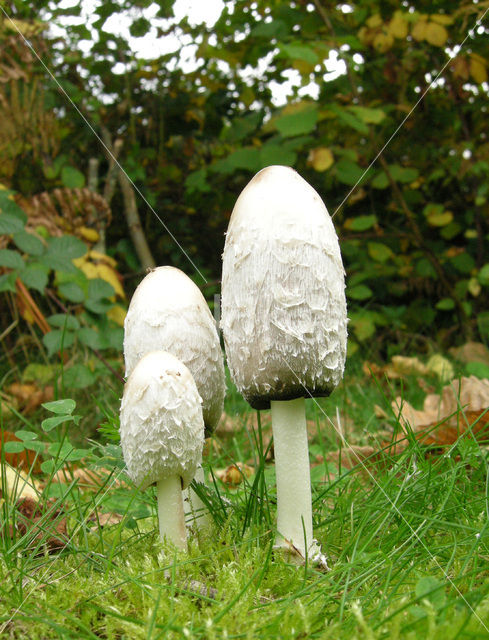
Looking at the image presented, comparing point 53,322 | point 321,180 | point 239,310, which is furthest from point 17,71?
point 239,310

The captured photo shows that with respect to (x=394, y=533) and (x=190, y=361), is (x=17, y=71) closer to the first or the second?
(x=190, y=361)

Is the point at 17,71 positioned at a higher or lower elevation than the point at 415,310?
higher

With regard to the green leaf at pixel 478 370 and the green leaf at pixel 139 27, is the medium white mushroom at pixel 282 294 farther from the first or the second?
the green leaf at pixel 139 27

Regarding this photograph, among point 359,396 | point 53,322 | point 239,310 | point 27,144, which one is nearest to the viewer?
point 239,310

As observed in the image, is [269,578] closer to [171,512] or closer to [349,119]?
[171,512]

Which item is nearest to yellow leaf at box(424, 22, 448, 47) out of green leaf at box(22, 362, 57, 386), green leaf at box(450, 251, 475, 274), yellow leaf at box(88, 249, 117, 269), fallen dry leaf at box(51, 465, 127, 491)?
green leaf at box(450, 251, 475, 274)

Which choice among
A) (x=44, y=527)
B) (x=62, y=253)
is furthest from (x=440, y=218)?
(x=44, y=527)
